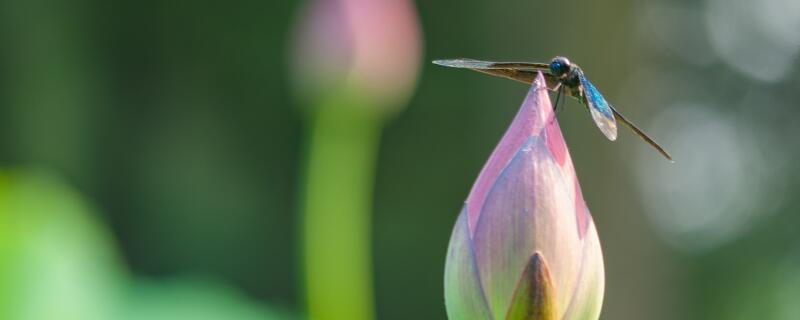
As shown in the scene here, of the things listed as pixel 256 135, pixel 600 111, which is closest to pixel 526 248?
pixel 600 111

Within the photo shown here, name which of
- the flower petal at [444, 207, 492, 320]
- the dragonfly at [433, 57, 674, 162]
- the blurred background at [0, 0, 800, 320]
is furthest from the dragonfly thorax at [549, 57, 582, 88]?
the blurred background at [0, 0, 800, 320]

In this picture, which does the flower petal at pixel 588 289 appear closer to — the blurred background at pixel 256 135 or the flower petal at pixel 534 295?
the flower petal at pixel 534 295

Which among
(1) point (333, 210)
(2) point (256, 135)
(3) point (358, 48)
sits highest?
(3) point (358, 48)

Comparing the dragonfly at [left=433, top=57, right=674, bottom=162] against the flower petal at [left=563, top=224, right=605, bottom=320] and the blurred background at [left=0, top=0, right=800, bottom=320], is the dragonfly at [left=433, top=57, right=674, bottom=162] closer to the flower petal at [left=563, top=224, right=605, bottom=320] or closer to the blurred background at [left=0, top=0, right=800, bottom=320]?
the flower petal at [left=563, top=224, right=605, bottom=320]

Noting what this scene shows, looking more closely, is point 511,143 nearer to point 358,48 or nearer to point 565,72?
point 565,72

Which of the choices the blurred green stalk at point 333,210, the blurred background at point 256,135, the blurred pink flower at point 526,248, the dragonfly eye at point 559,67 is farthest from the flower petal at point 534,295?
the blurred background at point 256,135

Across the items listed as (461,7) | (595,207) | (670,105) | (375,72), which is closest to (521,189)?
(375,72)
